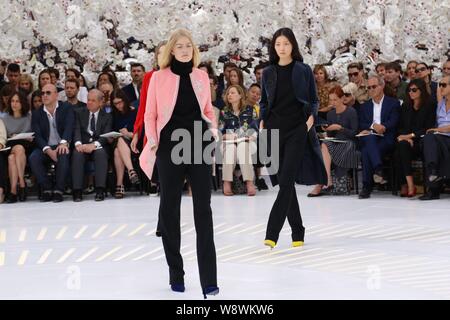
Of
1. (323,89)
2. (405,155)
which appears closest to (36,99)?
(323,89)

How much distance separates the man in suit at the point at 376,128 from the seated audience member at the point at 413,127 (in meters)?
0.14

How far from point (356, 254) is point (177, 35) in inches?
86.0

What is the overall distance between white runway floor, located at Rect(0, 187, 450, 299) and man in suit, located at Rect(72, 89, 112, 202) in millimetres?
550

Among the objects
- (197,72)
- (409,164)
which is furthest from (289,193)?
(409,164)

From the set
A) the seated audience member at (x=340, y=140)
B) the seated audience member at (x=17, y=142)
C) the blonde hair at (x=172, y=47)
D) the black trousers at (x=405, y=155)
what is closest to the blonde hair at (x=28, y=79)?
the seated audience member at (x=17, y=142)

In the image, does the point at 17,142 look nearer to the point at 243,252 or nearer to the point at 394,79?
the point at 394,79

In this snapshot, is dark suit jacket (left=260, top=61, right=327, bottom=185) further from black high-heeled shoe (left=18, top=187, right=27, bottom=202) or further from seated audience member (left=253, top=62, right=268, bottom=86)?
seated audience member (left=253, top=62, right=268, bottom=86)

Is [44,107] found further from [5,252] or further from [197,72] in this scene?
[197,72]

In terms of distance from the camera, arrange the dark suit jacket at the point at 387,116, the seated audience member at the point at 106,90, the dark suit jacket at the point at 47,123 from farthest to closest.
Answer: the seated audience member at the point at 106,90 → the dark suit jacket at the point at 47,123 → the dark suit jacket at the point at 387,116

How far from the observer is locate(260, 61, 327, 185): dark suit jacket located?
759cm

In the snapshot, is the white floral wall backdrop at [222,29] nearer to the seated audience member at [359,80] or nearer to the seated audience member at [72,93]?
the seated audience member at [359,80]

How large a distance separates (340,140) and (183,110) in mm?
5513

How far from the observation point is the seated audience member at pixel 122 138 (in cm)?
1159

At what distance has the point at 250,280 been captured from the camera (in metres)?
6.45
